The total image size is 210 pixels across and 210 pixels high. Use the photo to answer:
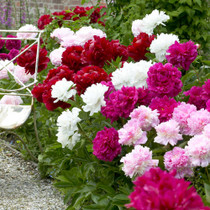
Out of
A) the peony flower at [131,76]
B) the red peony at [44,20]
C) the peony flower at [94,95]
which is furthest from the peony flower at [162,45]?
the red peony at [44,20]

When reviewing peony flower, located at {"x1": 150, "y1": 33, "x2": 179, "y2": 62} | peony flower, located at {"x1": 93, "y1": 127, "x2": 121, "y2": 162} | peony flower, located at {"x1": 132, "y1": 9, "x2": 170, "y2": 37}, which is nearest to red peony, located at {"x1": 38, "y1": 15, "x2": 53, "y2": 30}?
peony flower, located at {"x1": 132, "y1": 9, "x2": 170, "y2": 37}

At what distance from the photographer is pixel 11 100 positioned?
3.04 metres

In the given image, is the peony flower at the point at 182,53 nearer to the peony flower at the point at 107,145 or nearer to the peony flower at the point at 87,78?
the peony flower at the point at 87,78

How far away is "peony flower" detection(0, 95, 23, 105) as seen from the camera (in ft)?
9.96

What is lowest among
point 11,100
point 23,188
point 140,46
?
point 23,188

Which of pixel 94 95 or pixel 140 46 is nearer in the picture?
pixel 94 95

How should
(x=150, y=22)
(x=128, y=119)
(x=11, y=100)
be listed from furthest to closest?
1. (x=11, y=100)
2. (x=150, y=22)
3. (x=128, y=119)

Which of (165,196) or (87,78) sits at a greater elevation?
(165,196)

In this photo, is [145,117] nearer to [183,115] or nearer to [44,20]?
[183,115]

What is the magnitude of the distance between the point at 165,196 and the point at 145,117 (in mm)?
799

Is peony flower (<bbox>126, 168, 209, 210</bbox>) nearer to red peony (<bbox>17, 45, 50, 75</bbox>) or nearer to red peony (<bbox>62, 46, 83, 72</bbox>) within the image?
red peony (<bbox>62, 46, 83, 72</bbox>)

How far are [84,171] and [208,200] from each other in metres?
0.73

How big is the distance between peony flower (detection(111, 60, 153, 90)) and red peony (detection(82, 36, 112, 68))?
0.34 metres

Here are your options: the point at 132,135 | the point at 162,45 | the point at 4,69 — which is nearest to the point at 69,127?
the point at 132,135
